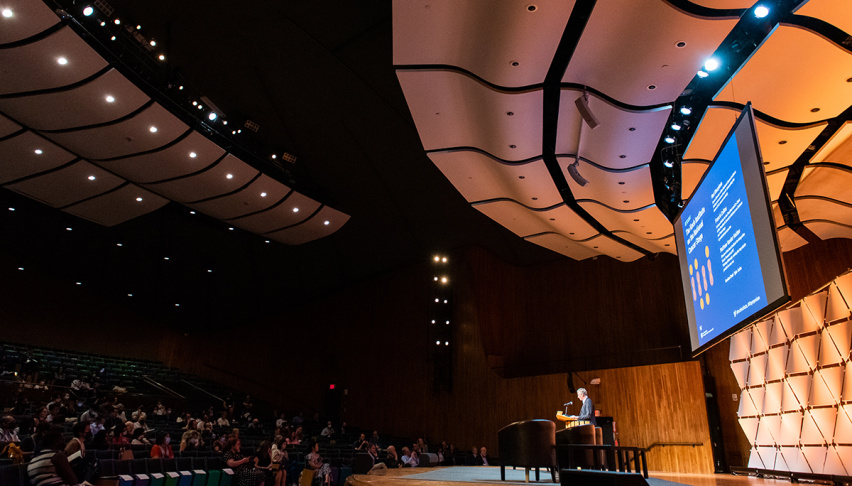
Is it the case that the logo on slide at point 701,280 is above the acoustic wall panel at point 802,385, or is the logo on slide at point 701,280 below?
above

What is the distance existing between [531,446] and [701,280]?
2345 millimetres

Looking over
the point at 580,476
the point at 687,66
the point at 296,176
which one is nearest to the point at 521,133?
the point at 687,66

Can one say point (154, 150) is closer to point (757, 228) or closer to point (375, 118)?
point (375, 118)

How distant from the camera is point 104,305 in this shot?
63.7ft

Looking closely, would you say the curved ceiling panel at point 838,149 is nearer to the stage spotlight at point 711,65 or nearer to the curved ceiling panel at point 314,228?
the stage spotlight at point 711,65

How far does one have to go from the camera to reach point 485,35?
5.27 meters

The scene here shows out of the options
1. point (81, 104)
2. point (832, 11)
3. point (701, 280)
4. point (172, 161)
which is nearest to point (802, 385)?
point (701, 280)

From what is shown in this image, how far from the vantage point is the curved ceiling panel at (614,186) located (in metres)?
7.67

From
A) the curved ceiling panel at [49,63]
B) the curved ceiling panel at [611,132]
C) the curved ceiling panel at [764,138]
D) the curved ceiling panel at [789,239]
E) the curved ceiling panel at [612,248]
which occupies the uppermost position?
the curved ceiling panel at [49,63]

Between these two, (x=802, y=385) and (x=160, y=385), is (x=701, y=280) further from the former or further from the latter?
(x=160, y=385)

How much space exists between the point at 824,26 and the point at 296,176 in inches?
382

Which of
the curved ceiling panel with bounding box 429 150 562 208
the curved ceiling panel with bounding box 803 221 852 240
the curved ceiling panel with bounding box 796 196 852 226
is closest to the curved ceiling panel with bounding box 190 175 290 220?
the curved ceiling panel with bounding box 429 150 562 208

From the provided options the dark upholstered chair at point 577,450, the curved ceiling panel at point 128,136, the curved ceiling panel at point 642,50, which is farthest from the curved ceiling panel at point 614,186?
the curved ceiling panel at point 128,136

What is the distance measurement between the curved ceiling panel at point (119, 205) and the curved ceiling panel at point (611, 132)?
9559mm
